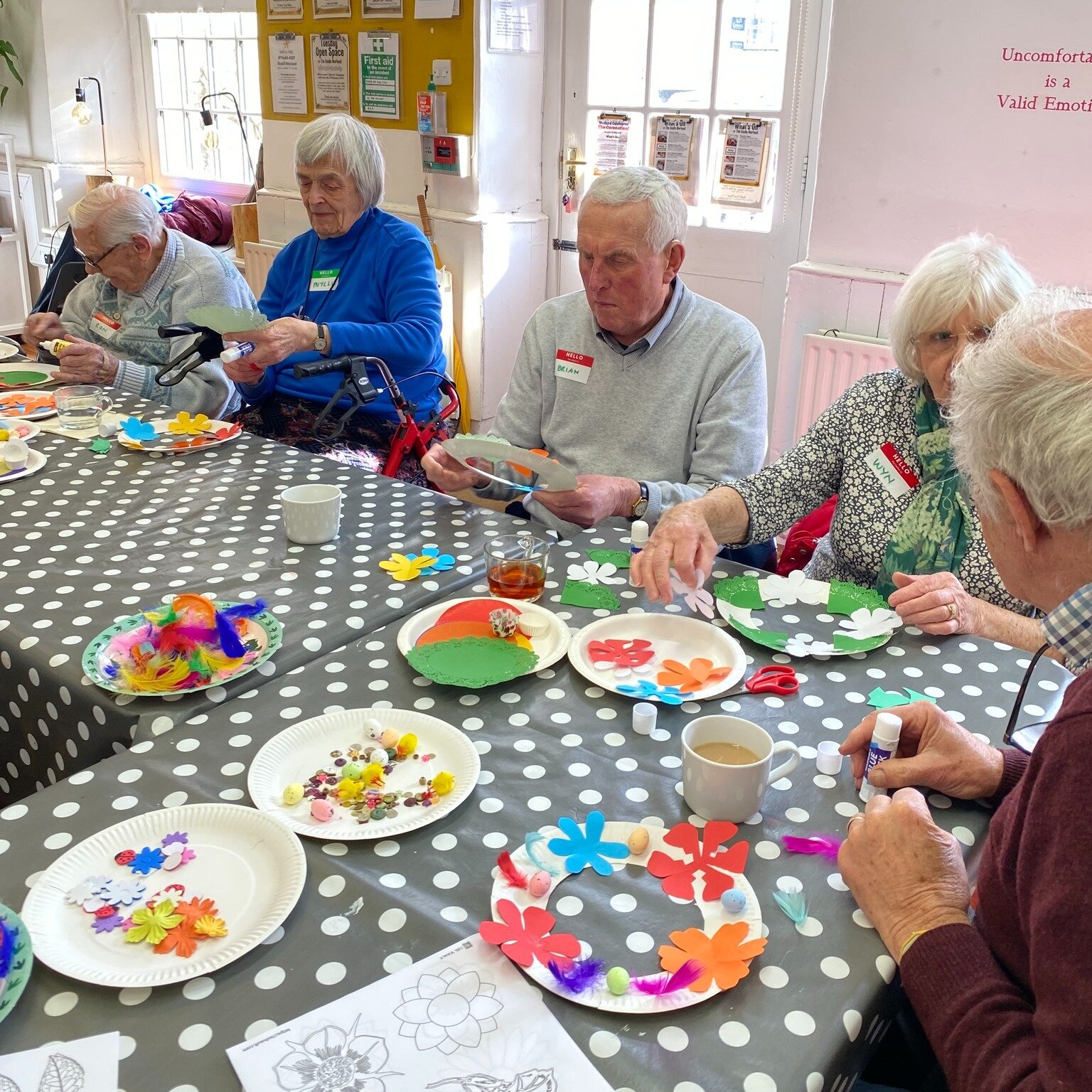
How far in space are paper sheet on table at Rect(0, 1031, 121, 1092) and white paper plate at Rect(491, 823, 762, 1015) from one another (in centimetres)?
33

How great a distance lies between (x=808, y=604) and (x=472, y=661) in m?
0.55

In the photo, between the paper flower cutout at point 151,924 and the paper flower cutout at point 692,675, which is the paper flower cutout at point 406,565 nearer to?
the paper flower cutout at point 692,675

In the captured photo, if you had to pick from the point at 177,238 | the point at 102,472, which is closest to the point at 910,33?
the point at 177,238

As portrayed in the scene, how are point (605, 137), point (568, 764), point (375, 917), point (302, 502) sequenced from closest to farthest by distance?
point (375, 917) < point (568, 764) < point (302, 502) < point (605, 137)

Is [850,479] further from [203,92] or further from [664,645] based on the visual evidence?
[203,92]

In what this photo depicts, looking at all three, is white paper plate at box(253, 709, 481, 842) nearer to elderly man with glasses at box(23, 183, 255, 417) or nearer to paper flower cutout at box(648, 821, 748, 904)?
paper flower cutout at box(648, 821, 748, 904)

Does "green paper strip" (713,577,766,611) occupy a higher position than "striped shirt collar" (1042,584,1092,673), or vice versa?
"striped shirt collar" (1042,584,1092,673)

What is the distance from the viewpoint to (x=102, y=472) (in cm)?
207

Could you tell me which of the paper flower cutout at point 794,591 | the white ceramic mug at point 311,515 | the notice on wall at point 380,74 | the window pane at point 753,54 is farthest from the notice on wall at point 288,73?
the paper flower cutout at point 794,591

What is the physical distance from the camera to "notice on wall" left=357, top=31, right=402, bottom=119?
13.1ft

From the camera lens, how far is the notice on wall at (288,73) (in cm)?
433

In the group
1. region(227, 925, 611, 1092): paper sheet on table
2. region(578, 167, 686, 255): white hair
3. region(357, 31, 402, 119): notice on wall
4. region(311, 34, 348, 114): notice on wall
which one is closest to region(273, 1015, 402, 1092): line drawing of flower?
region(227, 925, 611, 1092): paper sheet on table

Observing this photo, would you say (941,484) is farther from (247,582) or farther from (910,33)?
(910,33)

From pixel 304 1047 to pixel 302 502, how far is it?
1.05m
